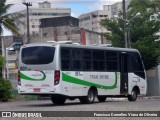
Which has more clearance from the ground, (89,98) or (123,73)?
(123,73)

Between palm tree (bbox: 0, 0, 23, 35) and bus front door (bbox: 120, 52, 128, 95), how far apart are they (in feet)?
42.1

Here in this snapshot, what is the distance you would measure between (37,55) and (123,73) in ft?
21.7

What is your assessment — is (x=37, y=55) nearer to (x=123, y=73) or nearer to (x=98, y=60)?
(x=98, y=60)

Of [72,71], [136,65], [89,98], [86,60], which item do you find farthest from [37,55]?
[136,65]

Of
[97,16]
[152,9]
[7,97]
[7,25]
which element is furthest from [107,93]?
[97,16]

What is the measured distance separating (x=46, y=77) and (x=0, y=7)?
18076 mm

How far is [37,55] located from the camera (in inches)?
1013

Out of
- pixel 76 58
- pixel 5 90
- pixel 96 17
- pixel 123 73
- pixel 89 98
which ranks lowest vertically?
pixel 5 90

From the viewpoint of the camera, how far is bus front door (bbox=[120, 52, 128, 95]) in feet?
99.1

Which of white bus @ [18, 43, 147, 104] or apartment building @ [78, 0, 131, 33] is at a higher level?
apartment building @ [78, 0, 131, 33]

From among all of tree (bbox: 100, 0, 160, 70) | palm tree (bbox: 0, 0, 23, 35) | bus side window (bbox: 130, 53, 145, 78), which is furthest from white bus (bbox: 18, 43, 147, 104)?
tree (bbox: 100, 0, 160, 70)

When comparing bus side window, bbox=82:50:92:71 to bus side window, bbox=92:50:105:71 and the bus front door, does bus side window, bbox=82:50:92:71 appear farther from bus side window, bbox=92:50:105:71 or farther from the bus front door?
the bus front door

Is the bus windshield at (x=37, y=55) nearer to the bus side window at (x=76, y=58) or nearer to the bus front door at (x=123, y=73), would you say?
the bus side window at (x=76, y=58)

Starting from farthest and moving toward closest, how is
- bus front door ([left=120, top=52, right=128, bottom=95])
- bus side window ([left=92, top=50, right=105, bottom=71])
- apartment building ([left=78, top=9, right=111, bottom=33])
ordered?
apartment building ([left=78, top=9, right=111, bottom=33])
bus front door ([left=120, top=52, right=128, bottom=95])
bus side window ([left=92, top=50, right=105, bottom=71])
